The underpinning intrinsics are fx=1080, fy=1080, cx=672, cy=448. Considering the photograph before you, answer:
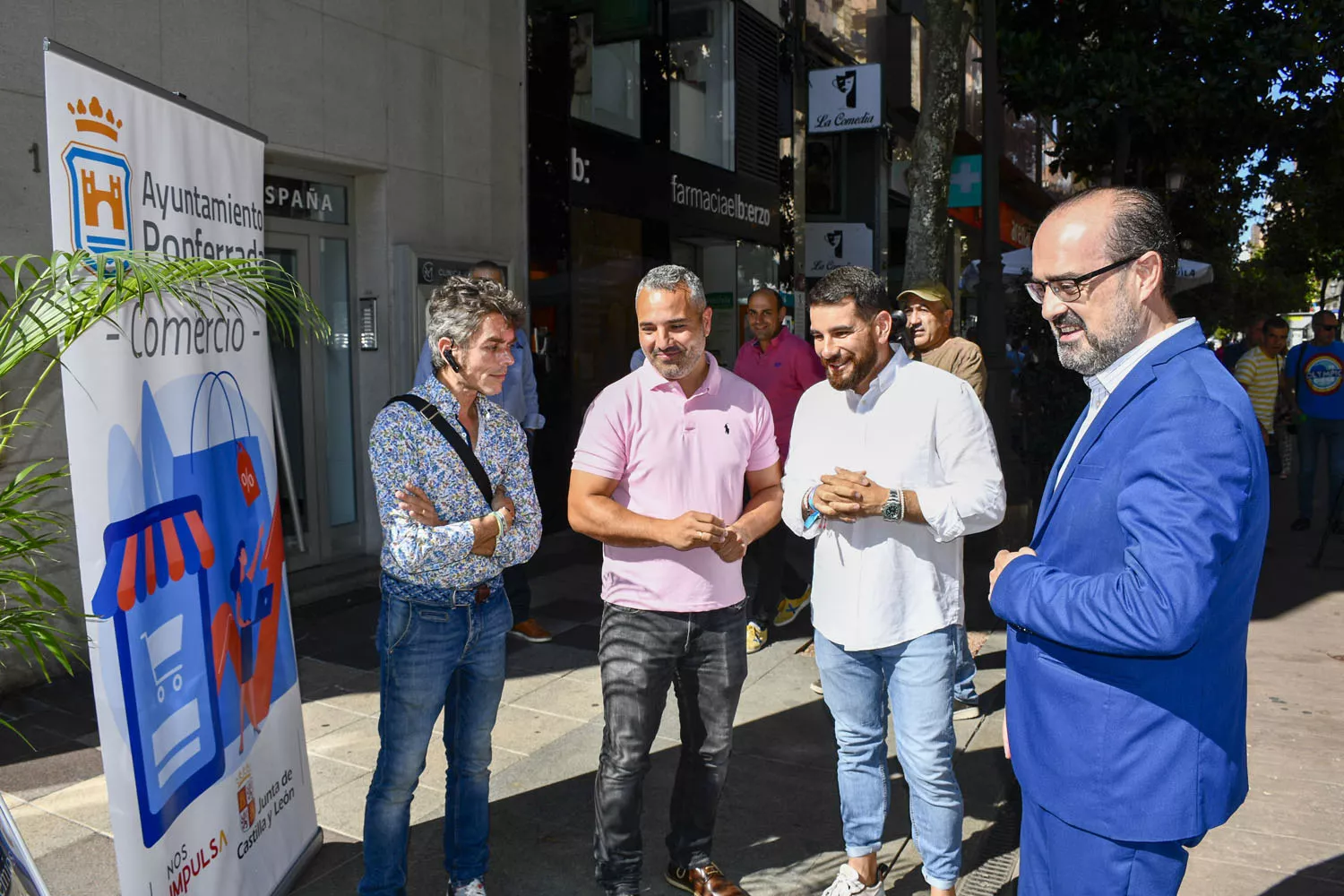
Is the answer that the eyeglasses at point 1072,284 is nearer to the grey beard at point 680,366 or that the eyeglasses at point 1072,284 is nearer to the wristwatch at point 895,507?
the wristwatch at point 895,507

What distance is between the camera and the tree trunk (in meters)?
9.20

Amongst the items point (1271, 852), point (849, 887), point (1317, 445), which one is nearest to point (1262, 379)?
point (1317, 445)

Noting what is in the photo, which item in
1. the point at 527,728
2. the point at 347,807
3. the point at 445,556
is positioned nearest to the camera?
the point at 445,556

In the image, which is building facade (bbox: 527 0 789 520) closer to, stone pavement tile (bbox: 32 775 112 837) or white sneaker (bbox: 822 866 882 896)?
stone pavement tile (bbox: 32 775 112 837)

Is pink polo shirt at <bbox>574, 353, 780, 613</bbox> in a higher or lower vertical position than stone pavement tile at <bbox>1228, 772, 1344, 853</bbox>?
higher

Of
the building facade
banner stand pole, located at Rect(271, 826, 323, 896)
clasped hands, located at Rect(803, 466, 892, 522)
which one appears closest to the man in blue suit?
clasped hands, located at Rect(803, 466, 892, 522)

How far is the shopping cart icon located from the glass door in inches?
178

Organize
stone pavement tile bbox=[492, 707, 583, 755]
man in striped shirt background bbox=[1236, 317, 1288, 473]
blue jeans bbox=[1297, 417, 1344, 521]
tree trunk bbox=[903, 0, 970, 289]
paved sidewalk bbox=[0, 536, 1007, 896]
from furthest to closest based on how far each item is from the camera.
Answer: man in striped shirt background bbox=[1236, 317, 1288, 473] → blue jeans bbox=[1297, 417, 1344, 521] → tree trunk bbox=[903, 0, 970, 289] → stone pavement tile bbox=[492, 707, 583, 755] → paved sidewalk bbox=[0, 536, 1007, 896]

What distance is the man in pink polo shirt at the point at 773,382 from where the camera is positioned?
647 centimetres

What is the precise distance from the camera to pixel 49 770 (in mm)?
4488

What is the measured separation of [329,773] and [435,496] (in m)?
2.02

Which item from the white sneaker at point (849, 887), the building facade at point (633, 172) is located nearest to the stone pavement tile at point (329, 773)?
the white sneaker at point (849, 887)

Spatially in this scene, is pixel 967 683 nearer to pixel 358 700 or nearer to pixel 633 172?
pixel 358 700

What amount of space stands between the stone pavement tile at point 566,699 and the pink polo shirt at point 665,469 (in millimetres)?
2097
